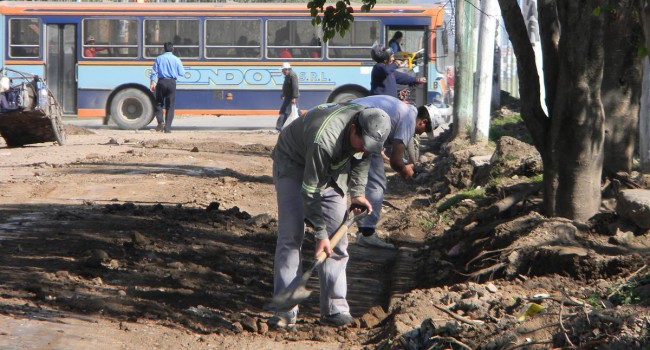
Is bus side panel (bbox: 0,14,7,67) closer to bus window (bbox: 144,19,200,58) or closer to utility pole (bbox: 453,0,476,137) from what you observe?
bus window (bbox: 144,19,200,58)

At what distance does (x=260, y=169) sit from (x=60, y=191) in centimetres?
426

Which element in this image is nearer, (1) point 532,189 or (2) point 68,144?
(1) point 532,189

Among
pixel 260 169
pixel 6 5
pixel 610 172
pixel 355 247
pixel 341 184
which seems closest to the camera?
pixel 341 184

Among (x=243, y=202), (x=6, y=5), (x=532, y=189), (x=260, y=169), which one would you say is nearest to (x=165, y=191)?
(x=243, y=202)

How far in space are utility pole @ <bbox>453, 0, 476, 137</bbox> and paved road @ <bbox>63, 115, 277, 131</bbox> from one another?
27.8 ft

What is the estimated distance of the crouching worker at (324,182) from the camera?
18.7 feet

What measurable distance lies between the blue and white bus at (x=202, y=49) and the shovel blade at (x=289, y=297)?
61.2ft

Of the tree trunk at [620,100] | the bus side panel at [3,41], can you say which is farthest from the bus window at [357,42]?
the tree trunk at [620,100]

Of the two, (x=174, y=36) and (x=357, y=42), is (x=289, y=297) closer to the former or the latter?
(x=357, y=42)

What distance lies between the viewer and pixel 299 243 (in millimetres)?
6336

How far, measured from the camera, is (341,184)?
20.4 feet

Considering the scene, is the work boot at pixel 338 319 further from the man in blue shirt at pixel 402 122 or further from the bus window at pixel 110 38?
the bus window at pixel 110 38

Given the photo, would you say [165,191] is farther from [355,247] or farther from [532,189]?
[532,189]

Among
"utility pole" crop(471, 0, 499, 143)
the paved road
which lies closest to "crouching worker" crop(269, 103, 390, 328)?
"utility pole" crop(471, 0, 499, 143)
